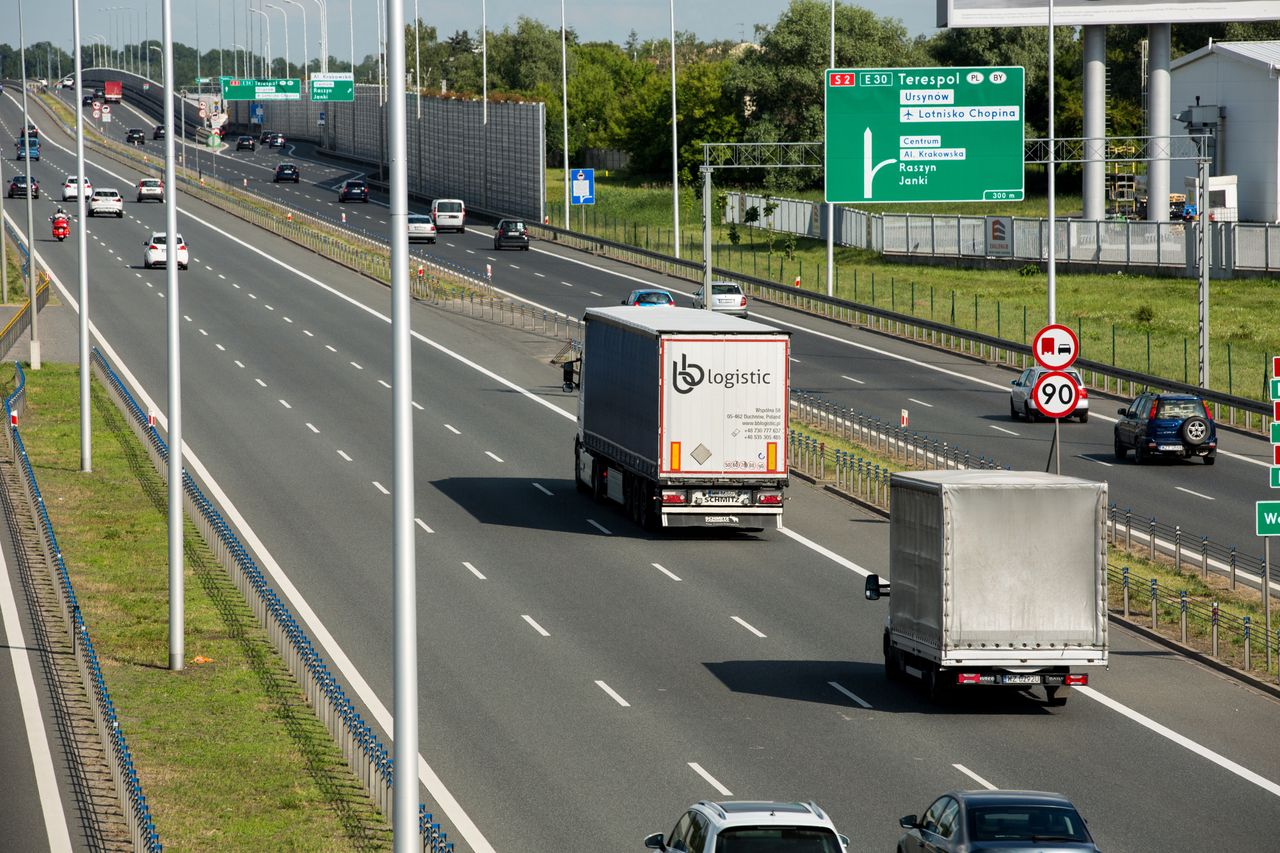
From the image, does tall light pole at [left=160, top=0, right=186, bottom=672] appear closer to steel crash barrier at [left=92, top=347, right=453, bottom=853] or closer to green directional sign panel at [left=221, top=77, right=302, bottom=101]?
steel crash barrier at [left=92, top=347, right=453, bottom=853]

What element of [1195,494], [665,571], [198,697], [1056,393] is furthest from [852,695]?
[1195,494]

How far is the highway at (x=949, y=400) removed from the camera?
140 feet

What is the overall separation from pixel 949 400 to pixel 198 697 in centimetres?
3493

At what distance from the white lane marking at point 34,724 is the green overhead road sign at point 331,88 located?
93419 mm

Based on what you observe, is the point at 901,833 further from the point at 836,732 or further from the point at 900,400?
the point at 900,400

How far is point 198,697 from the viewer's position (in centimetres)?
2623

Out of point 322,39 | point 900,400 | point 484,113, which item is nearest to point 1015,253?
point 900,400

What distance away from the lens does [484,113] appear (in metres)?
118

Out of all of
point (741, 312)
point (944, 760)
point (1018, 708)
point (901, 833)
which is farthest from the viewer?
point (741, 312)

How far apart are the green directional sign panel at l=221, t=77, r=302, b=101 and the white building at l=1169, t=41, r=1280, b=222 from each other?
60.8m

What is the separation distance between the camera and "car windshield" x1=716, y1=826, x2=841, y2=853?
47.7 feet

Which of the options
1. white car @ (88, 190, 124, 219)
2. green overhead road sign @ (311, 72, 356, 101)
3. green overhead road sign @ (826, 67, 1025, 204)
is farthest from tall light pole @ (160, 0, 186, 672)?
green overhead road sign @ (311, 72, 356, 101)

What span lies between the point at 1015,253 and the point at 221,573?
59.2 meters

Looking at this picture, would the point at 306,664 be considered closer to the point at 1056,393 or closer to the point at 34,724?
the point at 34,724
